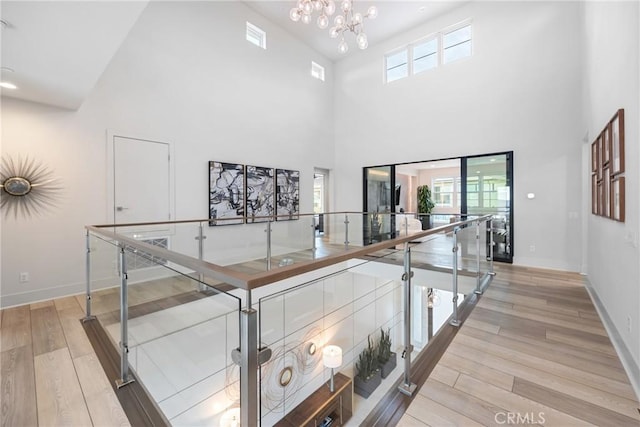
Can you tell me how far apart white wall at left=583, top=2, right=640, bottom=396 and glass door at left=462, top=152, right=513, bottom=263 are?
186 cm

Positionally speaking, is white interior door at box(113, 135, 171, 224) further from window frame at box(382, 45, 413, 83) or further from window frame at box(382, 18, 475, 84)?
window frame at box(382, 18, 475, 84)

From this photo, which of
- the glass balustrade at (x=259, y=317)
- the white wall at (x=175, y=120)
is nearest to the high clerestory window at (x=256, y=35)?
the white wall at (x=175, y=120)

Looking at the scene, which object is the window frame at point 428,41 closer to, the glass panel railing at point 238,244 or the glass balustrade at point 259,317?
the glass balustrade at point 259,317

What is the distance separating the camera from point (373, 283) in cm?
213

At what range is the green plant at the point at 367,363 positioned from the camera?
2177 mm

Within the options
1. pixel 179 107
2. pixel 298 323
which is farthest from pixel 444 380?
pixel 179 107

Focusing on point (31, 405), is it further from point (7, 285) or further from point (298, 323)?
point (7, 285)

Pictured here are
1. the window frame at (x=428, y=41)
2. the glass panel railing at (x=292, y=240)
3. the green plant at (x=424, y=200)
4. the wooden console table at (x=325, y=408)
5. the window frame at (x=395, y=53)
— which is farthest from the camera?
the green plant at (x=424, y=200)

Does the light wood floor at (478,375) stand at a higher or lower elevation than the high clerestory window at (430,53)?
lower

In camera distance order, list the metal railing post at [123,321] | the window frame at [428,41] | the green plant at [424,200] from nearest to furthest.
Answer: the metal railing post at [123,321] → the window frame at [428,41] → the green plant at [424,200]

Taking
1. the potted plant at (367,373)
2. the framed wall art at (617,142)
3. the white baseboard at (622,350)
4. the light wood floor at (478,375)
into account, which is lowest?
the potted plant at (367,373)

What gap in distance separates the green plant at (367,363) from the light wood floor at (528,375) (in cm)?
45

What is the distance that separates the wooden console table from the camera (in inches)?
67.7

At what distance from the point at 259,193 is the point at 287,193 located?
0.81 meters
